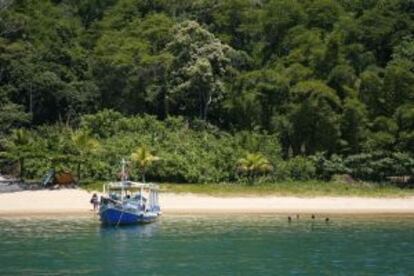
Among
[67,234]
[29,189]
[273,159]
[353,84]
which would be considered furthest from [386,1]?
[67,234]

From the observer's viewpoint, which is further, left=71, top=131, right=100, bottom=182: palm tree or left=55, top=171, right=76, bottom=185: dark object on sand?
left=71, top=131, right=100, bottom=182: palm tree

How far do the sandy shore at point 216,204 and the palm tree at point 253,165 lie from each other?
5.14 meters

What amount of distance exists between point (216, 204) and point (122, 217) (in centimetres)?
884

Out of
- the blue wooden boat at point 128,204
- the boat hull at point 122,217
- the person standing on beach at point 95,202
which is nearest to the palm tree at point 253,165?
the blue wooden boat at point 128,204

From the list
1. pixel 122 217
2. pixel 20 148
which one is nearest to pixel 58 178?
pixel 20 148

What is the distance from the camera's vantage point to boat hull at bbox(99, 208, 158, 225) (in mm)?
46000

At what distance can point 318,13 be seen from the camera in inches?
3187

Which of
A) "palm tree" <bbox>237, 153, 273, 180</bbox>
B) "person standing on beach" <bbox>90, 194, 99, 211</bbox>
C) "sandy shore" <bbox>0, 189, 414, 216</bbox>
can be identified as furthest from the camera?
"palm tree" <bbox>237, 153, 273, 180</bbox>

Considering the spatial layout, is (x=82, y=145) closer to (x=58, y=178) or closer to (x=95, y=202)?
(x=58, y=178)

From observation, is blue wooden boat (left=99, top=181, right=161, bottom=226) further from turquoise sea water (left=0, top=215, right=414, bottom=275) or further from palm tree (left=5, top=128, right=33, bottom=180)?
palm tree (left=5, top=128, right=33, bottom=180)

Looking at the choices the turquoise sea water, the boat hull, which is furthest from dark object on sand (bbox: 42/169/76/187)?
the boat hull

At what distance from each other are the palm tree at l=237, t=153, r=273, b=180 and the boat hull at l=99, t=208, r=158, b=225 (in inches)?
522

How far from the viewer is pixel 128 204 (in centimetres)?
4741

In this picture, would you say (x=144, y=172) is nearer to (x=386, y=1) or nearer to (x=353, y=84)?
(x=353, y=84)
